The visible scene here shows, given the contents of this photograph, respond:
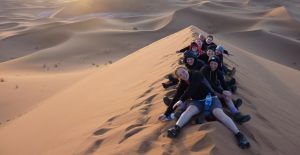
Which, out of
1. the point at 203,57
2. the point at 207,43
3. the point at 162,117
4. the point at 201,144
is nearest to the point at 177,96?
the point at 162,117

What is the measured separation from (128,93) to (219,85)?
2355 mm

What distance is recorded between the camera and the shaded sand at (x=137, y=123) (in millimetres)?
5637

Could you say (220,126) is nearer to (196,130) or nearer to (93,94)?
(196,130)

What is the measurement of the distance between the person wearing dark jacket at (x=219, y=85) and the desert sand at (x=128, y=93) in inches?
6.6

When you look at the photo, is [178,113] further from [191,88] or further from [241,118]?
[241,118]

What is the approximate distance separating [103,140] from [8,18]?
34.5 meters

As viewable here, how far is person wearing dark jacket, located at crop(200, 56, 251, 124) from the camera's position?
6088mm

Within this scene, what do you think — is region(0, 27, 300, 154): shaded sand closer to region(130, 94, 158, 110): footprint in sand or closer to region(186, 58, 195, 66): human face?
region(130, 94, 158, 110): footprint in sand

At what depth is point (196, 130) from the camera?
18.6ft

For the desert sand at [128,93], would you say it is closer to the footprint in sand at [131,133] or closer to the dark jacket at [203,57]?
the footprint in sand at [131,133]

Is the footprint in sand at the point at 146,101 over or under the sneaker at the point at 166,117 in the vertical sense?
under

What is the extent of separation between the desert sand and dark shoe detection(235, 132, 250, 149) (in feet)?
0.24

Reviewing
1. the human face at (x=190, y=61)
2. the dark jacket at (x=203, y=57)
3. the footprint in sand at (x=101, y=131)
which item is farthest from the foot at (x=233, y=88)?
the footprint in sand at (x=101, y=131)

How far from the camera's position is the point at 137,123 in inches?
258
